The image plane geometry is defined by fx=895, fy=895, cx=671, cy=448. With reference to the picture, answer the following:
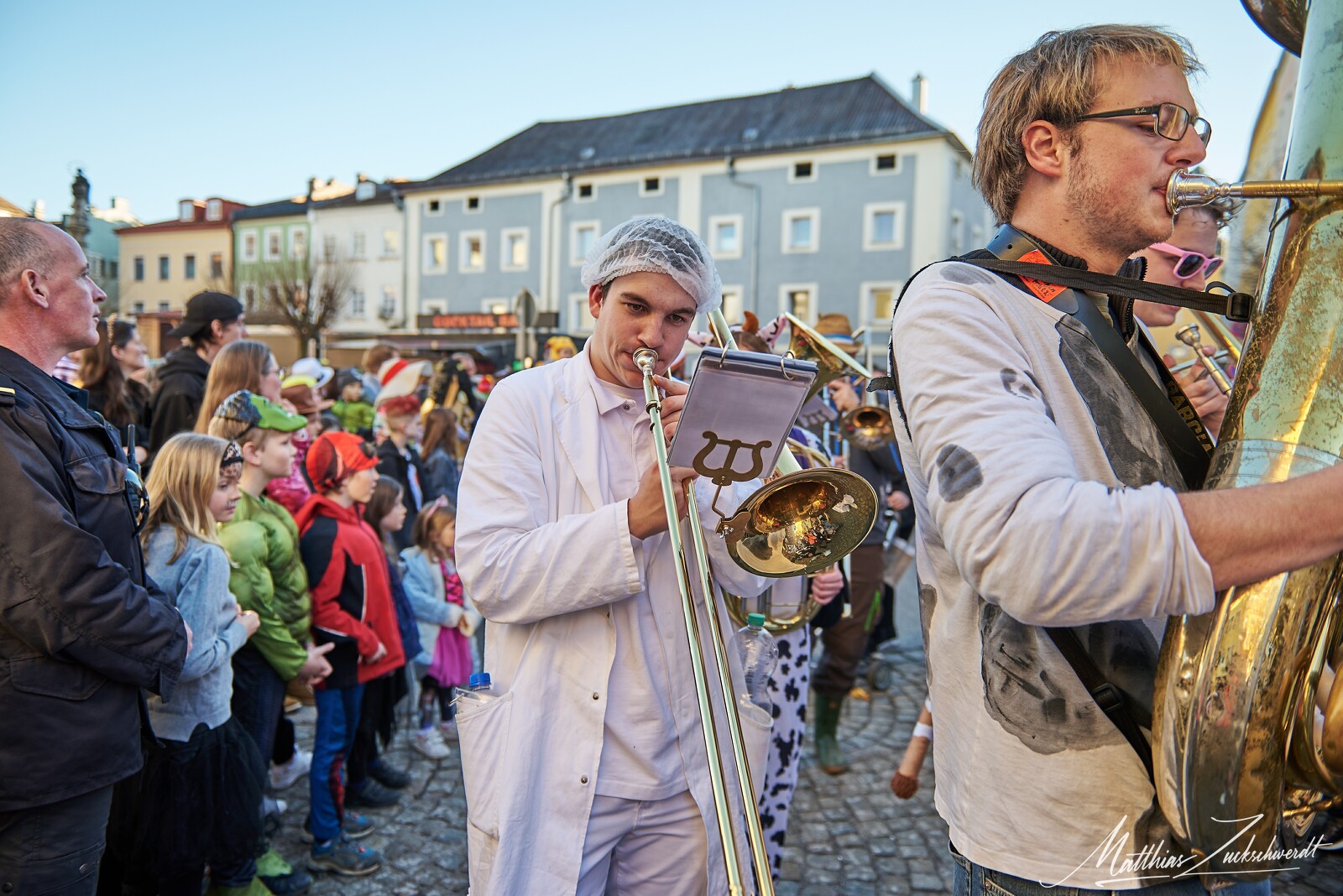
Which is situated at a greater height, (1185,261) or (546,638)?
(1185,261)

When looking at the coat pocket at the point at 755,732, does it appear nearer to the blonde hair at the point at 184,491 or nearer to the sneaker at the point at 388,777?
→ the blonde hair at the point at 184,491

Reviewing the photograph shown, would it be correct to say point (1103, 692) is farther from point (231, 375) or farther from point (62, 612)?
point (231, 375)

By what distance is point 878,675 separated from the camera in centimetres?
638

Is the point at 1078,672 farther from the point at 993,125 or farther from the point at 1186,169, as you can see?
the point at 993,125

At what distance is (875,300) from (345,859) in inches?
1163

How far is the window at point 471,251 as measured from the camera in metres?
38.8

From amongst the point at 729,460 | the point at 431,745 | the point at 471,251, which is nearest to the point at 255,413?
the point at 431,745

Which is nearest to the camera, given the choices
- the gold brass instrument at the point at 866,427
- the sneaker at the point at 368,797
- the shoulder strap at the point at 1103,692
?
the shoulder strap at the point at 1103,692

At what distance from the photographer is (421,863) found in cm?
385

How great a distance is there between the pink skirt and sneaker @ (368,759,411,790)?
629 mm

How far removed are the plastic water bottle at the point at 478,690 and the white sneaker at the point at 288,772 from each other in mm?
3037

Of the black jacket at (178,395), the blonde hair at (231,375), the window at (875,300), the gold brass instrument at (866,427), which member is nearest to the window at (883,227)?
the window at (875,300)

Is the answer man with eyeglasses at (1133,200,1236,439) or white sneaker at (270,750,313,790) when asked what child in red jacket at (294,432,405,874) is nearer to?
white sneaker at (270,750,313,790)

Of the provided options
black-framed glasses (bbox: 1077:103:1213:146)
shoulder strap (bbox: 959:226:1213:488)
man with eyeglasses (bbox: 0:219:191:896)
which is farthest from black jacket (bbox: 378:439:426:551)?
black-framed glasses (bbox: 1077:103:1213:146)
